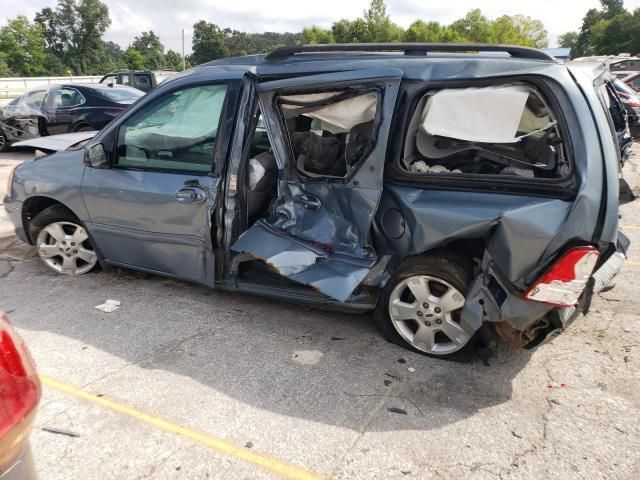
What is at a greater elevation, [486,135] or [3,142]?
[486,135]

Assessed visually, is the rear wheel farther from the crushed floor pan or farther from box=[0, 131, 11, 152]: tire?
the crushed floor pan

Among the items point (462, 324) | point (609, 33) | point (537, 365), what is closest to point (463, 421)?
point (462, 324)

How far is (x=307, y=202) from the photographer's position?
3.45 metres

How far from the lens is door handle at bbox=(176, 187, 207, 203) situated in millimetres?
3551

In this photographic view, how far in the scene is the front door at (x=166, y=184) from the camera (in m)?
3.60

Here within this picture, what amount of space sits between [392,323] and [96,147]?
2.74 meters

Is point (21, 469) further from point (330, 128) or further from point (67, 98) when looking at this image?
point (67, 98)

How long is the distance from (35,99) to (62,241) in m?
8.66

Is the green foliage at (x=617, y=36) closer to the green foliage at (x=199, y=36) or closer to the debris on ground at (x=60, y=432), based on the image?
the green foliage at (x=199, y=36)

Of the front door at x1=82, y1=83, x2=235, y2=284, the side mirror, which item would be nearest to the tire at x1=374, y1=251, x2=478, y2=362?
the front door at x1=82, y1=83, x2=235, y2=284

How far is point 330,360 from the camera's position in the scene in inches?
128

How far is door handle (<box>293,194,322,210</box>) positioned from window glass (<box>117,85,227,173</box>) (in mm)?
696

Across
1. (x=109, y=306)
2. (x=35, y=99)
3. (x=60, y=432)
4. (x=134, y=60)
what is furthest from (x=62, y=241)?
(x=134, y=60)

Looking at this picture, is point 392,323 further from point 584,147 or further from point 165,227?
point 165,227
